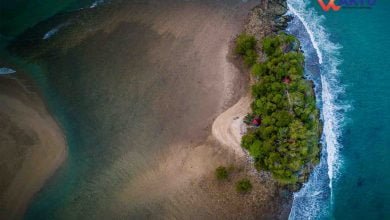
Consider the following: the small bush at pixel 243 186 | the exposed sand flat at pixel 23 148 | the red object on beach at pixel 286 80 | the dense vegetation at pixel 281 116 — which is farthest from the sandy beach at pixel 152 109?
the red object on beach at pixel 286 80

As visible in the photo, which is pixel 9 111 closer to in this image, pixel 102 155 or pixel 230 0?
pixel 102 155

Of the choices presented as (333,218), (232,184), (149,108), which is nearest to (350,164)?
(333,218)

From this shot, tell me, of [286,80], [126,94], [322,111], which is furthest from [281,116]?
[126,94]

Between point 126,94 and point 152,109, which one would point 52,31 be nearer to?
point 126,94

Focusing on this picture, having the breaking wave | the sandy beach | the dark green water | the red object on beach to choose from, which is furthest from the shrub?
the breaking wave

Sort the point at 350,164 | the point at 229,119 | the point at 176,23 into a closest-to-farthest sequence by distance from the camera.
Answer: the point at 350,164 < the point at 229,119 < the point at 176,23

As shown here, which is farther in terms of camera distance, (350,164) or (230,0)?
(230,0)

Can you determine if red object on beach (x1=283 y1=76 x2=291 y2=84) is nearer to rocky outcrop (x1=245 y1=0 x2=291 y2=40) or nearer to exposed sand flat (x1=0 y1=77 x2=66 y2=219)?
rocky outcrop (x1=245 y1=0 x2=291 y2=40)
